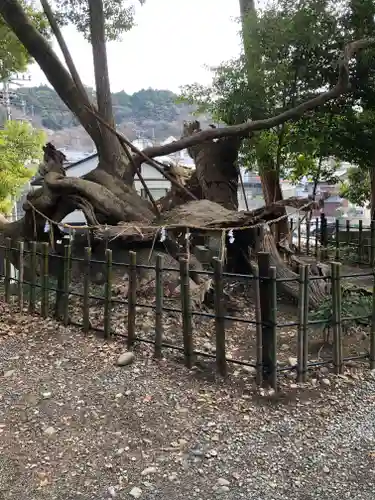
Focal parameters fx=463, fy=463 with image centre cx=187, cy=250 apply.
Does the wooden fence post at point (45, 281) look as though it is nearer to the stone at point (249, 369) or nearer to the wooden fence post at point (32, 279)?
the wooden fence post at point (32, 279)

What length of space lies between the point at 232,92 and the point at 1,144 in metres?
5.67

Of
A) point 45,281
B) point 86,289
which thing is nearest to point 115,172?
point 45,281

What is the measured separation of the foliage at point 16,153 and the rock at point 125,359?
739 cm

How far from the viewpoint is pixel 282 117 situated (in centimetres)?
701

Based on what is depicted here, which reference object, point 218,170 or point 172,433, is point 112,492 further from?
point 218,170

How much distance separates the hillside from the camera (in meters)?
51.0

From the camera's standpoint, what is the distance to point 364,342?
183 inches

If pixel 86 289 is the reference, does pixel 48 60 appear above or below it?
above

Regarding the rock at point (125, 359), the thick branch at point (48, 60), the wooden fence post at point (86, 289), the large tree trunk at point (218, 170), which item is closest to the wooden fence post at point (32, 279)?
the wooden fence post at point (86, 289)

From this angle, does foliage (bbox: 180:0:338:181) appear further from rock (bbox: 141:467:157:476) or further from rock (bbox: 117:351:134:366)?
rock (bbox: 141:467:157:476)

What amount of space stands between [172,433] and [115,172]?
533 cm

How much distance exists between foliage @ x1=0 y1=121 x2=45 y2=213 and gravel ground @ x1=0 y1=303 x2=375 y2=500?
7.04 meters

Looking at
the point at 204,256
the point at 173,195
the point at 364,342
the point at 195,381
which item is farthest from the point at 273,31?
the point at 195,381

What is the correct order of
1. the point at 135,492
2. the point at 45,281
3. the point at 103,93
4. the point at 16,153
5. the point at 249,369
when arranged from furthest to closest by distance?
the point at 16,153 → the point at 103,93 → the point at 45,281 → the point at 249,369 → the point at 135,492
